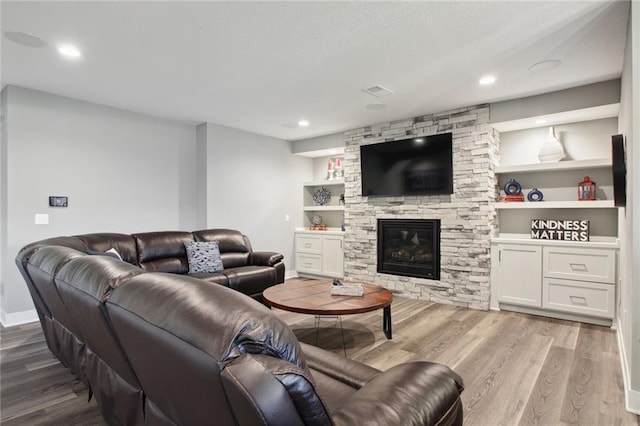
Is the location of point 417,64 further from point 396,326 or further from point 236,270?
point 236,270

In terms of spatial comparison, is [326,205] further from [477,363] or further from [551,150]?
[477,363]

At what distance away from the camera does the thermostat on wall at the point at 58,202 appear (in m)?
3.83

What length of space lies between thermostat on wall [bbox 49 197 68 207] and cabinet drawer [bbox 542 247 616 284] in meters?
5.46

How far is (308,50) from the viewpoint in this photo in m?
2.80

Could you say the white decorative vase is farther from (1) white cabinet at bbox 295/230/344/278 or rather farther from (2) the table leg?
(1) white cabinet at bbox 295/230/344/278

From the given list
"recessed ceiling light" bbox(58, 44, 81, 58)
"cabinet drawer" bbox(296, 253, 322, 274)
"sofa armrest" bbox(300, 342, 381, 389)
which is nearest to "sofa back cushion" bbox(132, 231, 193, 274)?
"recessed ceiling light" bbox(58, 44, 81, 58)

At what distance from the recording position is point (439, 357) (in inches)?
109

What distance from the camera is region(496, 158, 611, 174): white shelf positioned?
11.9 feet

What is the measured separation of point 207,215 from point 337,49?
3186 millimetres

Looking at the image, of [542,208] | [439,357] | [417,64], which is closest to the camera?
[439,357]

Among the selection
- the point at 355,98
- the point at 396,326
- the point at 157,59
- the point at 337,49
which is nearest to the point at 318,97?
the point at 355,98

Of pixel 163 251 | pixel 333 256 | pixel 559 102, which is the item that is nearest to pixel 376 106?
pixel 559 102

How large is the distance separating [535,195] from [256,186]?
4029 mm

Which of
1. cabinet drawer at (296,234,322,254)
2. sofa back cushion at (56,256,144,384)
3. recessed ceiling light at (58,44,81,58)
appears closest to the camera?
sofa back cushion at (56,256,144,384)
